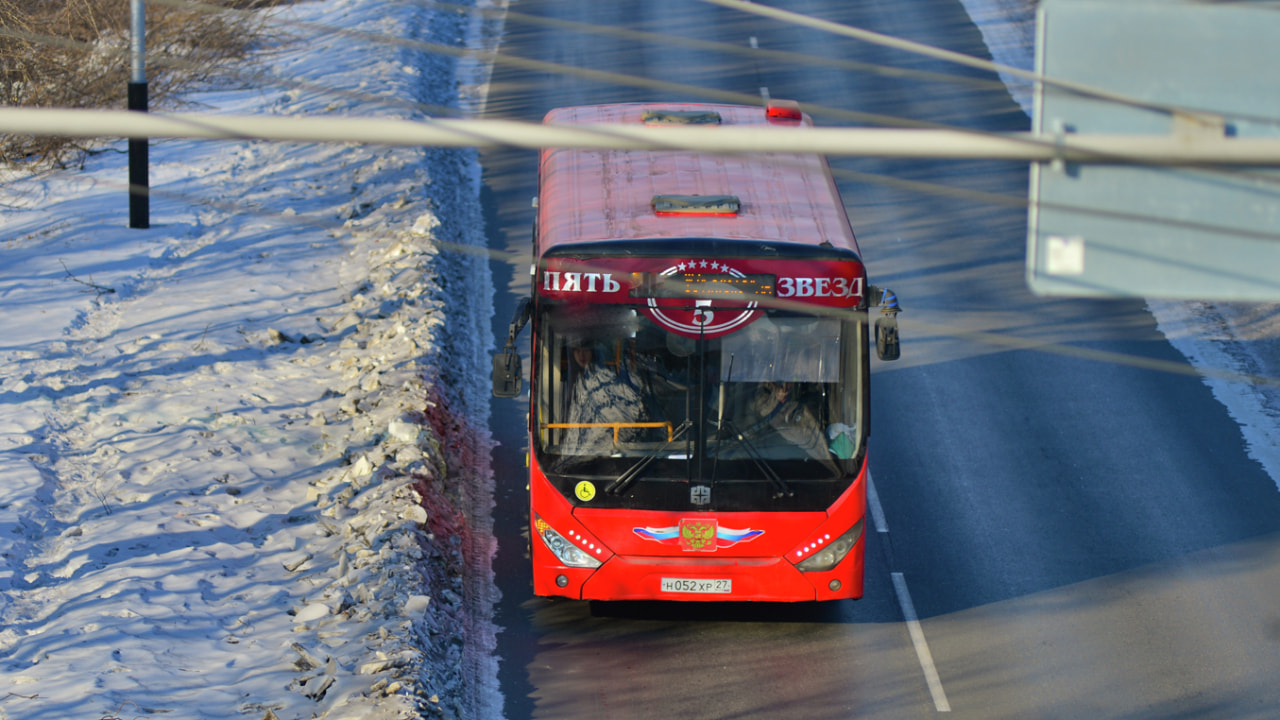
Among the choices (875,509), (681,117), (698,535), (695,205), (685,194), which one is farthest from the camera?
(875,509)

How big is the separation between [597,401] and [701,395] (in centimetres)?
76

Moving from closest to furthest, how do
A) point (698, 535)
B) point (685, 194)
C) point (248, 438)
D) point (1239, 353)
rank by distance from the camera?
point (698, 535) < point (685, 194) < point (248, 438) < point (1239, 353)

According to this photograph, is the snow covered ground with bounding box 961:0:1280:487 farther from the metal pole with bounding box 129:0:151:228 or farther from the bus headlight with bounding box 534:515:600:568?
the metal pole with bounding box 129:0:151:228

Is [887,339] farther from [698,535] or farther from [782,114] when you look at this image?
[782,114]

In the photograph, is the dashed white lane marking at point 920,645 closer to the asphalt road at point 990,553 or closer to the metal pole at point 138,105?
the asphalt road at point 990,553

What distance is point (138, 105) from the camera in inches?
475

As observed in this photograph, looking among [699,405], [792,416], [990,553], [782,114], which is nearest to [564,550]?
[699,405]

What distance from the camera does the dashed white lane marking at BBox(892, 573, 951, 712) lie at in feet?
31.7

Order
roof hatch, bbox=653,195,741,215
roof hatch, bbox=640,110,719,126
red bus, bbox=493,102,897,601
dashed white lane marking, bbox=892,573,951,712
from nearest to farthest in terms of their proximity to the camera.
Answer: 1. red bus, bbox=493,102,897,601
2. dashed white lane marking, bbox=892,573,951,712
3. roof hatch, bbox=653,195,741,215
4. roof hatch, bbox=640,110,719,126

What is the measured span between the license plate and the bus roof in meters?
2.58

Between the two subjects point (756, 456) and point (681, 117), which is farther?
point (681, 117)

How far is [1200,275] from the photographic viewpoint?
4.97m

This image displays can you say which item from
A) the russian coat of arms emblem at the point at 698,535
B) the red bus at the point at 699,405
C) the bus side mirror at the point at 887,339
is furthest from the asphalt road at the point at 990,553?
the bus side mirror at the point at 887,339

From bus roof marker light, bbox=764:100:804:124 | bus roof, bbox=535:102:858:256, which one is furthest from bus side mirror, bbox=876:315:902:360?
bus roof marker light, bbox=764:100:804:124
